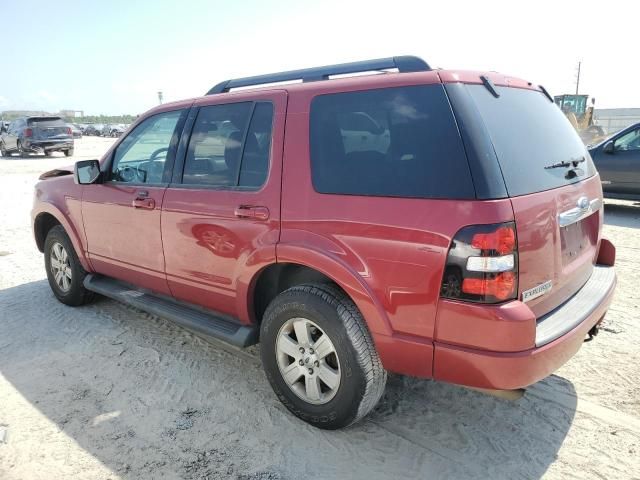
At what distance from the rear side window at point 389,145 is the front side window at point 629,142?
27.1 feet

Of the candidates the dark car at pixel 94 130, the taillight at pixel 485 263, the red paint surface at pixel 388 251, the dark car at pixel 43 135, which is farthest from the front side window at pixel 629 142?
the dark car at pixel 94 130

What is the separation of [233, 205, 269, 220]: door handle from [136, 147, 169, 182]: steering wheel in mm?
1145

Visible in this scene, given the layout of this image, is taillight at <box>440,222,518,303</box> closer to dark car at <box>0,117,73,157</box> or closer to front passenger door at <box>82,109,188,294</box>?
front passenger door at <box>82,109,188,294</box>

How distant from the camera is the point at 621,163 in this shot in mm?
8867

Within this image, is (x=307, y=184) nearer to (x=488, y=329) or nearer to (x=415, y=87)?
(x=415, y=87)

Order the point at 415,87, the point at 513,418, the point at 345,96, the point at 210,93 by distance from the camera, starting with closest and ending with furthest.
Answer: the point at 415,87
the point at 345,96
the point at 513,418
the point at 210,93

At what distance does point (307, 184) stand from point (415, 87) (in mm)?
778

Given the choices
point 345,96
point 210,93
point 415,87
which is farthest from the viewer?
point 210,93

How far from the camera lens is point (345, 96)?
2.73 meters

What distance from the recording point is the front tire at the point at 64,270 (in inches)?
185

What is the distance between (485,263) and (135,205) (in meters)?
2.72

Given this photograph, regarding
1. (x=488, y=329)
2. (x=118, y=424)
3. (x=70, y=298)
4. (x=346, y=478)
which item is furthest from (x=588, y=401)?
(x=70, y=298)

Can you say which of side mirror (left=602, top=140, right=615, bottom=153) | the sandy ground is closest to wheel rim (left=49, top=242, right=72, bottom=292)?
the sandy ground

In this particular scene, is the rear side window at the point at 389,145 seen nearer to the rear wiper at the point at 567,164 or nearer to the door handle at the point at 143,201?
the rear wiper at the point at 567,164
